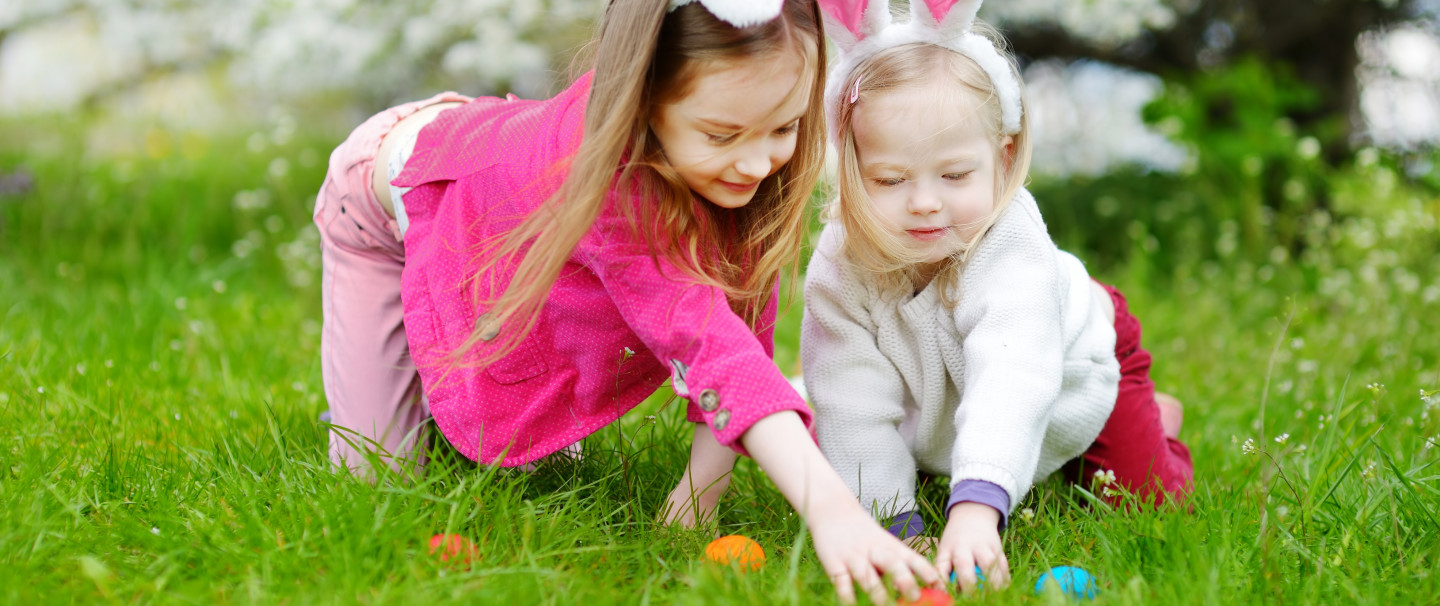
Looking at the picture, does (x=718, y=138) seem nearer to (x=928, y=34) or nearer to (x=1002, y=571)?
(x=928, y=34)

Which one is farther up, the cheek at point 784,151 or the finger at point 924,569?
the cheek at point 784,151

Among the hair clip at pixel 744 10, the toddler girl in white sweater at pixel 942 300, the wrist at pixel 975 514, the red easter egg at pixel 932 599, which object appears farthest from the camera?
the toddler girl in white sweater at pixel 942 300

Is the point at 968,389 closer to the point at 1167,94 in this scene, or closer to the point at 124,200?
the point at 1167,94

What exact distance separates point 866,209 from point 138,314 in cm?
251

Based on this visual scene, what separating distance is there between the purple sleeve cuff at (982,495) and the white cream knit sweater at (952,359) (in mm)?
85

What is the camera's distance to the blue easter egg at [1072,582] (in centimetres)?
164

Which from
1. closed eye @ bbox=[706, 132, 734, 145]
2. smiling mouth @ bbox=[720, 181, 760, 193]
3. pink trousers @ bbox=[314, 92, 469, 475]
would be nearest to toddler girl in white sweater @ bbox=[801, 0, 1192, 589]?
smiling mouth @ bbox=[720, 181, 760, 193]

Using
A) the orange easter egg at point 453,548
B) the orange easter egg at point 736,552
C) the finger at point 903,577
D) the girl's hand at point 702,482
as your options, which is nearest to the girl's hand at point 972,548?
the finger at point 903,577

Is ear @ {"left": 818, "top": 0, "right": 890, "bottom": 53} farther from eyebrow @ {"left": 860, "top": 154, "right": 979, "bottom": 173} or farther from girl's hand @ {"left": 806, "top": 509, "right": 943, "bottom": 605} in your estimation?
girl's hand @ {"left": 806, "top": 509, "right": 943, "bottom": 605}

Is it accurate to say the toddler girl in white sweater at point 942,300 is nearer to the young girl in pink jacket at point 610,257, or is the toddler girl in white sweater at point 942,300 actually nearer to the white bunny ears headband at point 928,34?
the white bunny ears headband at point 928,34

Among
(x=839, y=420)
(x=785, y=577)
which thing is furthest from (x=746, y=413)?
(x=839, y=420)

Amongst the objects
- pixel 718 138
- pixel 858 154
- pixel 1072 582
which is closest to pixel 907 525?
pixel 1072 582

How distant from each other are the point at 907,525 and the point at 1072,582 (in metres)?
0.37

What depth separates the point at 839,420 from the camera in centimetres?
210
